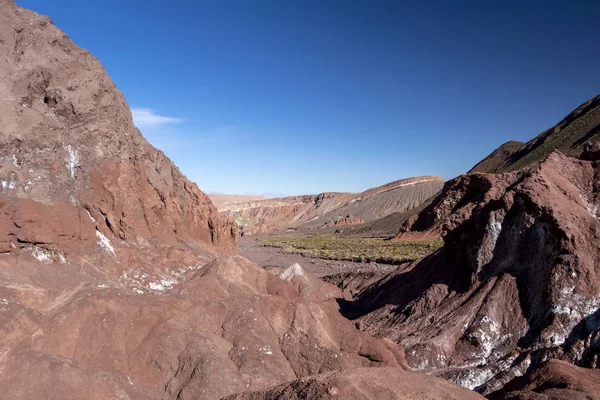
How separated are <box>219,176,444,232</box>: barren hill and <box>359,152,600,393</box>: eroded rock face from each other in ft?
344

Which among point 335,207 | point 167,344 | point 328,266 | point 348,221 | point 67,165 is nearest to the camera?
point 167,344

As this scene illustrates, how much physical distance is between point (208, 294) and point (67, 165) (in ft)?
29.6

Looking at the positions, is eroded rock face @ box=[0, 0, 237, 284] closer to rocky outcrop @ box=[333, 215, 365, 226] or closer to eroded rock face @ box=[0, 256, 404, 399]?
eroded rock face @ box=[0, 256, 404, 399]

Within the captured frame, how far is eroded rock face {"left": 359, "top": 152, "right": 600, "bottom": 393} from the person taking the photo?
1553 centimetres

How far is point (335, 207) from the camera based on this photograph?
158 m

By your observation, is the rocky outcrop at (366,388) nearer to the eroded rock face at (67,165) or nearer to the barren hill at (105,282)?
the barren hill at (105,282)

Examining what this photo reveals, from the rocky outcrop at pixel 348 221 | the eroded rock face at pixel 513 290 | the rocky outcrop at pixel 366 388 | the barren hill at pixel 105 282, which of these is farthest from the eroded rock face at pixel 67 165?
the rocky outcrop at pixel 348 221

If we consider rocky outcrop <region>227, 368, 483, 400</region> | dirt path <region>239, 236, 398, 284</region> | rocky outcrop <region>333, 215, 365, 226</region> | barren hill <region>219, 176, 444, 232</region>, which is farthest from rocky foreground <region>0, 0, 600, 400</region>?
barren hill <region>219, 176, 444, 232</region>

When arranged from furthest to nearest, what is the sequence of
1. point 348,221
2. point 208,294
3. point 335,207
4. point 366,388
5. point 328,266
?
1. point 335,207
2. point 348,221
3. point 328,266
4. point 208,294
5. point 366,388

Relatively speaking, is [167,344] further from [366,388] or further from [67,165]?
[67,165]

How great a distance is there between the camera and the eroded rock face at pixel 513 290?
15531 millimetres

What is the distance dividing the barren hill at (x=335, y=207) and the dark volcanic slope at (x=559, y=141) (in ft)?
73.4

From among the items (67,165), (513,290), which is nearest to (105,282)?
(67,165)

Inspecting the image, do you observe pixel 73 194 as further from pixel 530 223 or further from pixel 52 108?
pixel 530 223
